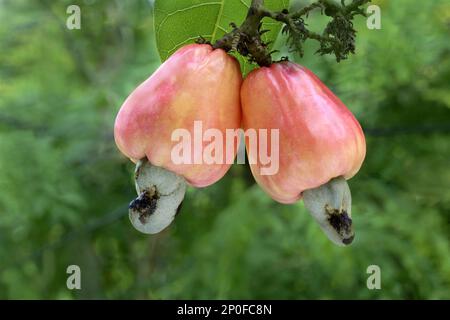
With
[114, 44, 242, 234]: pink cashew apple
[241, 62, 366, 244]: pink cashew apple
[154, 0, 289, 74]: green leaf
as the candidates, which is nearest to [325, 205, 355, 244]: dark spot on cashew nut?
[241, 62, 366, 244]: pink cashew apple

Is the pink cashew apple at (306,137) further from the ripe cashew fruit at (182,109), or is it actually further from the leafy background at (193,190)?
the leafy background at (193,190)

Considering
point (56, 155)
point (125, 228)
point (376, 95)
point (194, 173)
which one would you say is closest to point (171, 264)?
point (125, 228)

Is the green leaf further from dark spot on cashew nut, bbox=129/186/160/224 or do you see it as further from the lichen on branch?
dark spot on cashew nut, bbox=129/186/160/224

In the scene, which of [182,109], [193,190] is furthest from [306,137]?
[193,190]

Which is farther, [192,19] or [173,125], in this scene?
[192,19]

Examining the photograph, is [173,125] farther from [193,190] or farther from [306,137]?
[193,190]
